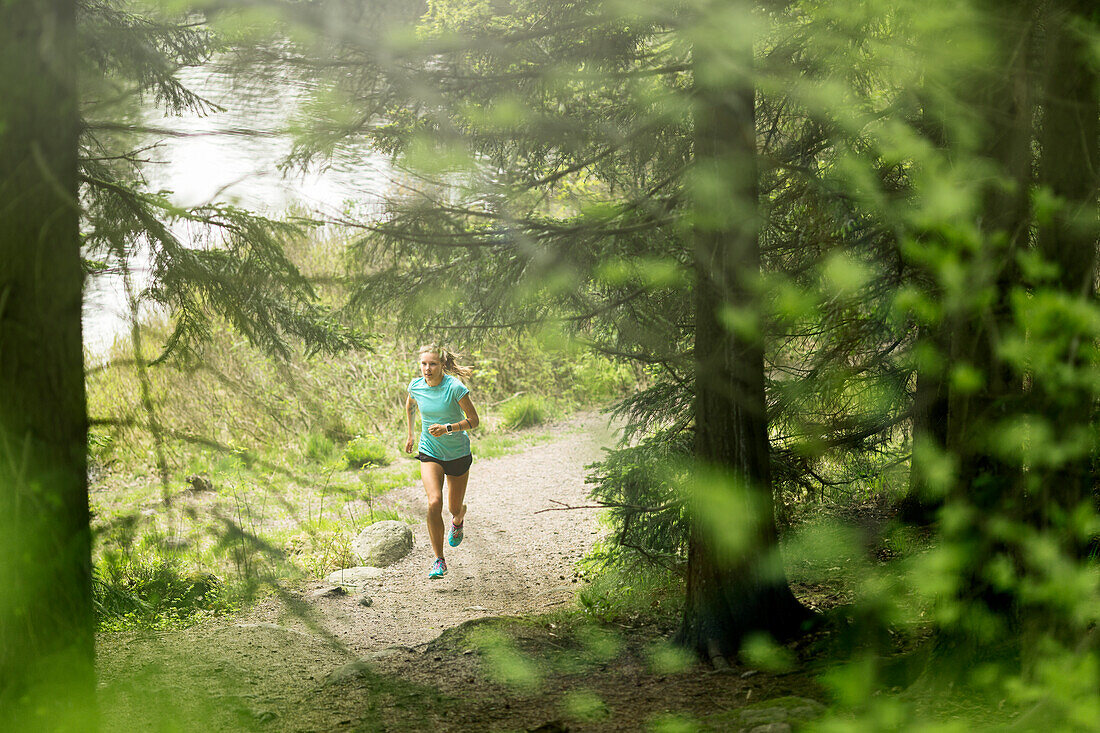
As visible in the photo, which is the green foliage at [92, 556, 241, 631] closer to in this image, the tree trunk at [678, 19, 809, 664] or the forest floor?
the forest floor

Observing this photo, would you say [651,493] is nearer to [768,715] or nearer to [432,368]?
[768,715]

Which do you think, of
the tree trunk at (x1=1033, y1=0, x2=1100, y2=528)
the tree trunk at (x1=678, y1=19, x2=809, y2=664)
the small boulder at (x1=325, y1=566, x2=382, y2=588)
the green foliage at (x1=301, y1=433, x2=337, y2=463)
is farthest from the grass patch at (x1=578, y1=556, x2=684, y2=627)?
the green foliage at (x1=301, y1=433, x2=337, y2=463)

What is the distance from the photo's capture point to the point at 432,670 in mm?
4789

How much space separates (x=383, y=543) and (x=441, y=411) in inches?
99.6

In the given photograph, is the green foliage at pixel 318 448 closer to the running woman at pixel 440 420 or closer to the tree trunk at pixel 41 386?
the running woman at pixel 440 420

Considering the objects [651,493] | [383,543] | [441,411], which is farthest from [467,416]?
[383,543]

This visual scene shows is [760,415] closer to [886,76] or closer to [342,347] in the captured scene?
[886,76]

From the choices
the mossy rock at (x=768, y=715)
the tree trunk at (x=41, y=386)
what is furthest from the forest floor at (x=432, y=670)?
the tree trunk at (x=41, y=386)

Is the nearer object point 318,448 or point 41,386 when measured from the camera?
point 41,386

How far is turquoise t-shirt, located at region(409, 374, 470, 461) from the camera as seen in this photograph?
620cm

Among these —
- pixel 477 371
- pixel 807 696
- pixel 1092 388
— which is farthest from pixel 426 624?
pixel 477 371

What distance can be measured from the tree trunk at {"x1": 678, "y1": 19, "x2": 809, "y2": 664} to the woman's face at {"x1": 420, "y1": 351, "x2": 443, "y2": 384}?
2.46 metres

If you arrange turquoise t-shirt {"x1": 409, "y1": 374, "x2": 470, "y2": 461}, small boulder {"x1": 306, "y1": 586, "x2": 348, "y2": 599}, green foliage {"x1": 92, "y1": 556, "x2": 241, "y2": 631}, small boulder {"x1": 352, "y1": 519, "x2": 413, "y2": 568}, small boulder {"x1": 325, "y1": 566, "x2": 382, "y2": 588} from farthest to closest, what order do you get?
1. small boulder {"x1": 352, "y1": 519, "x2": 413, "y2": 568}
2. small boulder {"x1": 325, "y1": 566, "x2": 382, "y2": 588}
3. small boulder {"x1": 306, "y1": 586, "x2": 348, "y2": 599}
4. turquoise t-shirt {"x1": 409, "y1": 374, "x2": 470, "y2": 461}
5. green foliage {"x1": 92, "y1": 556, "x2": 241, "y2": 631}

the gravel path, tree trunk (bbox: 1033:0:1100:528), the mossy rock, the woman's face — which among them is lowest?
the gravel path
